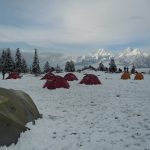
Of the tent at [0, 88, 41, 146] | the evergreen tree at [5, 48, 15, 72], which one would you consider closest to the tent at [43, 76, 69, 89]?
the tent at [0, 88, 41, 146]

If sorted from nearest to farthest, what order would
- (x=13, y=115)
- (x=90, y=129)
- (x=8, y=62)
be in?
(x=13, y=115) → (x=90, y=129) → (x=8, y=62)

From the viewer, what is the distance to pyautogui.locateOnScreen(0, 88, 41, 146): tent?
952 centimetres

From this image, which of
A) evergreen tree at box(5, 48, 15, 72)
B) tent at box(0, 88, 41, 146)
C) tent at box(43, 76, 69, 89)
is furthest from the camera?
evergreen tree at box(5, 48, 15, 72)

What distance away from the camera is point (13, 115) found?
35.6 feet

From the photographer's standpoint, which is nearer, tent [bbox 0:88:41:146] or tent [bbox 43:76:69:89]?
tent [bbox 0:88:41:146]

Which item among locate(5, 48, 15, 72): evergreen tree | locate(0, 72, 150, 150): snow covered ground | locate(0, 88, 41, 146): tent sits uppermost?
locate(5, 48, 15, 72): evergreen tree

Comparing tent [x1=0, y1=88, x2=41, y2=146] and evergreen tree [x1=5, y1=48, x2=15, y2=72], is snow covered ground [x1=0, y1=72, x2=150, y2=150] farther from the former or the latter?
evergreen tree [x1=5, y1=48, x2=15, y2=72]

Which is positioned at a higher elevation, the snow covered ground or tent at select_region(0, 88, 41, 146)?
tent at select_region(0, 88, 41, 146)

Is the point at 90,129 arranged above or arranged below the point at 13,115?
below

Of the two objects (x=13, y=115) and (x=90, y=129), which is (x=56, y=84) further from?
(x=13, y=115)

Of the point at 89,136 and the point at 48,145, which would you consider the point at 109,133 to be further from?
the point at 48,145

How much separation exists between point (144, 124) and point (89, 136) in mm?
2697

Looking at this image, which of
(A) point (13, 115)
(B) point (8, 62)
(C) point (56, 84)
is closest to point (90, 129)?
(A) point (13, 115)

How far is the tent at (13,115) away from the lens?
31.2 feet
